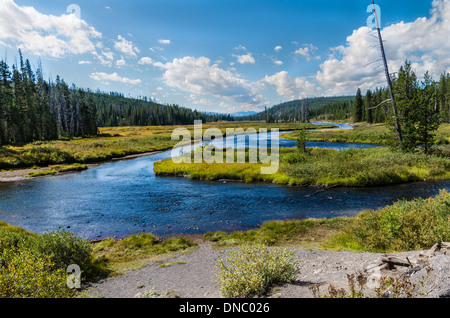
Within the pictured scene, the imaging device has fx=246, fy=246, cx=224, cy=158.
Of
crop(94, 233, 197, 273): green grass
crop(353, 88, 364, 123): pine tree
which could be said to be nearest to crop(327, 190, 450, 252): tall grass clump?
crop(94, 233, 197, 273): green grass

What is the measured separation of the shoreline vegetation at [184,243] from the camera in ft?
25.9

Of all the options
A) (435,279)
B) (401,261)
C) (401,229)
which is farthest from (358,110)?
(435,279)

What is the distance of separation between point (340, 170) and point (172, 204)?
1977 cm

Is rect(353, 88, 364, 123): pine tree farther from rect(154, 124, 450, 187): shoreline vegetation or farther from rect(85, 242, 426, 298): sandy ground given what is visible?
rect(85, 242, 426, 298): sandy ground

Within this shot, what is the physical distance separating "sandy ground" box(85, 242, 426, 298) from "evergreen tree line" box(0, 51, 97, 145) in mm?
73023

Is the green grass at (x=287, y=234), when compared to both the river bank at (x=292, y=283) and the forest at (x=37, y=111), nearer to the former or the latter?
the river bank at (x=292, y=283)

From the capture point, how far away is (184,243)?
14.6 m

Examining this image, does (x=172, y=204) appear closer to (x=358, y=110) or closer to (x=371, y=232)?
(x=371, y=232)

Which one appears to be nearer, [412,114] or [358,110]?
[412,114]

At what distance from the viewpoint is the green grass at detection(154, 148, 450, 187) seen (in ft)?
88.8

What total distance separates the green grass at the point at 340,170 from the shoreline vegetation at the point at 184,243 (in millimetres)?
12242

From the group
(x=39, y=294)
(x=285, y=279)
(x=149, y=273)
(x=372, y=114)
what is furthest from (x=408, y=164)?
(x=372, y=114)
